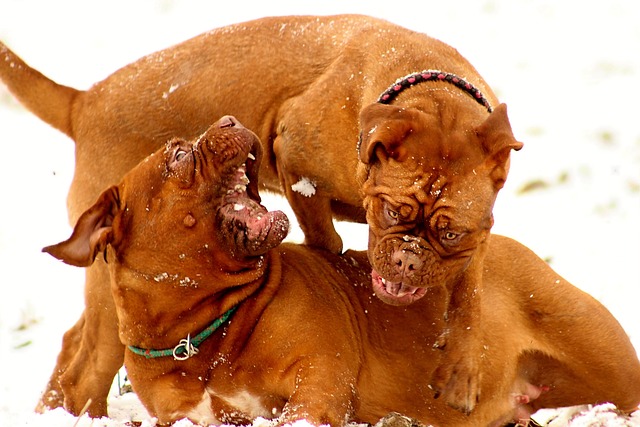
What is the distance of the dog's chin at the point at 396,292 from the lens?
18.8 ft

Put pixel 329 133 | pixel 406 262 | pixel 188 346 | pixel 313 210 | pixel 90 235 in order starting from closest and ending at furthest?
pixel 406 262 < pixel 90 235 < pixel 188 346 < pixel 329 133 < pixel 313 210

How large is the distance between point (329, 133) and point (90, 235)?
5.03 ft

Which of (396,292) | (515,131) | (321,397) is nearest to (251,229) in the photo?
(396,292)

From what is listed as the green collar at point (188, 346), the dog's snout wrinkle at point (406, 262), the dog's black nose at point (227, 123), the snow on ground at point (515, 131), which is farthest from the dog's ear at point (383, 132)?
the snow on ground at point (515, 131)

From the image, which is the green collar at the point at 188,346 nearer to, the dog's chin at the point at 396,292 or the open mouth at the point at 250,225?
the open mouth at the point at 250,225

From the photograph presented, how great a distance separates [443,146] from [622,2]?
6.00m

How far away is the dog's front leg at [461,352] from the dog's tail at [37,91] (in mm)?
2793

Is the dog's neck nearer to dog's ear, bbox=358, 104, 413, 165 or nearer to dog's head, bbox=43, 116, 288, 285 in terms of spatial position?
dog's ear, bbox=358, 104, 413, 165

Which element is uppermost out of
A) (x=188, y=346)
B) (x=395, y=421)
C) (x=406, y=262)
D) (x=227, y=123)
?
(x=227, y=123)

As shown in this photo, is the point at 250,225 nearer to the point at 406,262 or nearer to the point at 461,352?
the point at 406,262

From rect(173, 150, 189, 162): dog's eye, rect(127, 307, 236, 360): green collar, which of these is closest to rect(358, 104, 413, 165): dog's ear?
rect(173, 150, 189, 162): dog's eye

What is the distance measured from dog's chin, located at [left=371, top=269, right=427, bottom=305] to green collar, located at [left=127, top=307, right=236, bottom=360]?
2.64 ft

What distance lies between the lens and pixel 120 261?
5.89 m

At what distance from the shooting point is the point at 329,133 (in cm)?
638
